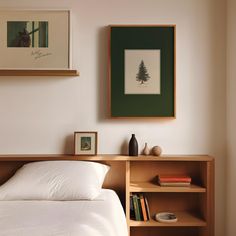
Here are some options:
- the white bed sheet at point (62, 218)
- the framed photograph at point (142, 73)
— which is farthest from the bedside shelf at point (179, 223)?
the framed photograph at point (142, 73)

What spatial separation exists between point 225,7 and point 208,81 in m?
0.62

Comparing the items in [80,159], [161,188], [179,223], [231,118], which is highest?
[231,118]

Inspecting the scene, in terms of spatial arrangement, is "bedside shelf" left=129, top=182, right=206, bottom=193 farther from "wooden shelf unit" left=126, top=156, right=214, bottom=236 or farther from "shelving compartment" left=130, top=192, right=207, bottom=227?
"shelving compartment" left=130, top=192, right=207, bottom=227

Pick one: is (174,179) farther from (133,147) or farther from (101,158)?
(101,158)

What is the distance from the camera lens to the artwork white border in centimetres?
277

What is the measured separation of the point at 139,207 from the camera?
2.67 meters

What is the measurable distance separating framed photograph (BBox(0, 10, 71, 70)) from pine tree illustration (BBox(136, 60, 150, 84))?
569 mm

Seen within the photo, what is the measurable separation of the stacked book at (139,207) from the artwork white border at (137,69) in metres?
0.83

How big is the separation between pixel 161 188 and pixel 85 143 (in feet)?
2.24

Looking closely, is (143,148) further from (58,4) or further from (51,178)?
(58,4)

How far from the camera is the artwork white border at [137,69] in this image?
2773 mm

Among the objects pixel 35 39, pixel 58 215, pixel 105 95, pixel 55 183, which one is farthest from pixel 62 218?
pixel 35 39
